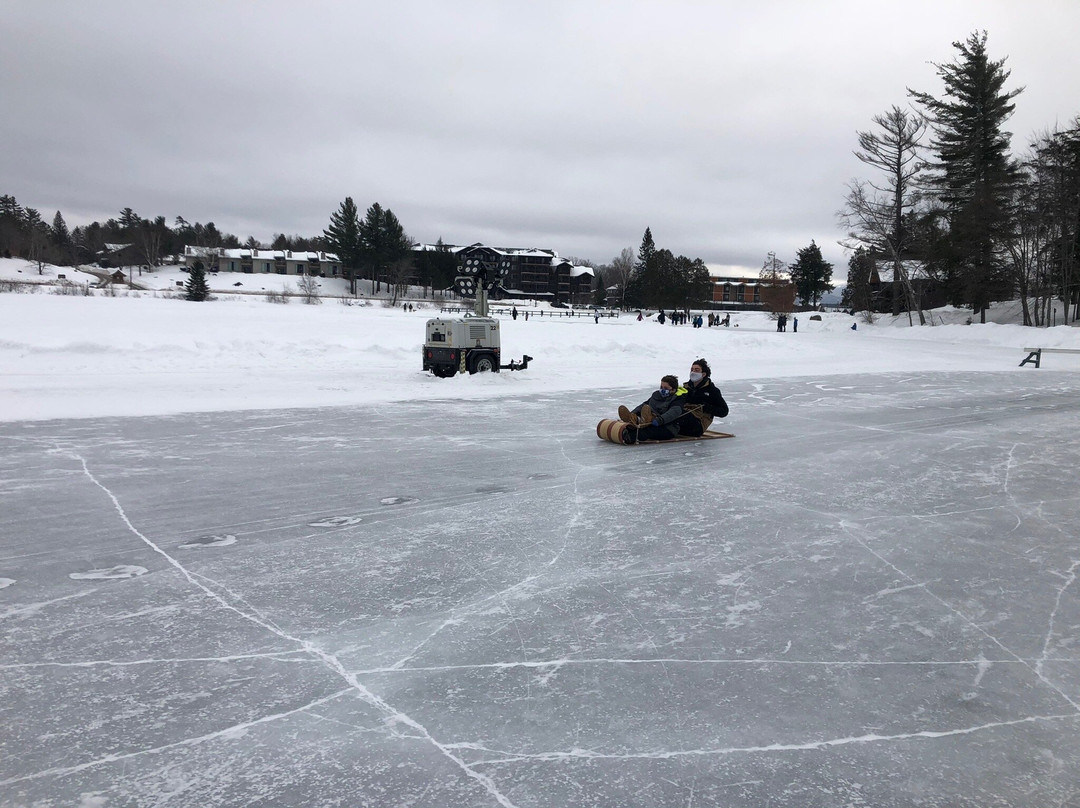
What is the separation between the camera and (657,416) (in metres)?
10.3

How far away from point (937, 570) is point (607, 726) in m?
3.27

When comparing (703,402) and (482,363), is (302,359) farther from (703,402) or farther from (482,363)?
(703,402)

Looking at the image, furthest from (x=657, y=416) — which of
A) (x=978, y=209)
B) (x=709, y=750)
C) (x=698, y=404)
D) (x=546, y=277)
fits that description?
(x=546, y=277)

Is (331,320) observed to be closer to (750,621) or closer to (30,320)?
(30,320)

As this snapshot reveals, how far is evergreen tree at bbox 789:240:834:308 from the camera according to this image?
10181 centimetres

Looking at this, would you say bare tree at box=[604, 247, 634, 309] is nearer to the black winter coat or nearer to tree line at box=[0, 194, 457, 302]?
tree line at box=[0, 194, 457, 302]

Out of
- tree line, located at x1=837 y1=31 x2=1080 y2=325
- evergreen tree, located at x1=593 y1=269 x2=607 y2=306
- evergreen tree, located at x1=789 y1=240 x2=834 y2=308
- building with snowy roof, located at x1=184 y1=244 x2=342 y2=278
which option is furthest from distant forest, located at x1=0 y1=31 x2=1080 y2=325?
building with snowy roof, located at x1=184 y1=244 x2=342 y2=278

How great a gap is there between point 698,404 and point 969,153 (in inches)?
2055

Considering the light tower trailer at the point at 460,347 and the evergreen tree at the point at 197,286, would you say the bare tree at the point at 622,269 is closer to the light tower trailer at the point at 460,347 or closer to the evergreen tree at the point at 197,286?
the evergreen tree at the point at 197,286

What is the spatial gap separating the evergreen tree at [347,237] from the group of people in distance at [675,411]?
94.1 meters

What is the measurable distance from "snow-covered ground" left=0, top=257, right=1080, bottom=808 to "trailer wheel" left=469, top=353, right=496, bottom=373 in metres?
6.89

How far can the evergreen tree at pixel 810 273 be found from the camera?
101812 mm

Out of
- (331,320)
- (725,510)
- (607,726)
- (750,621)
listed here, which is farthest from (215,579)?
(331,320)

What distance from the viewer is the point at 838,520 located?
6480 mm
